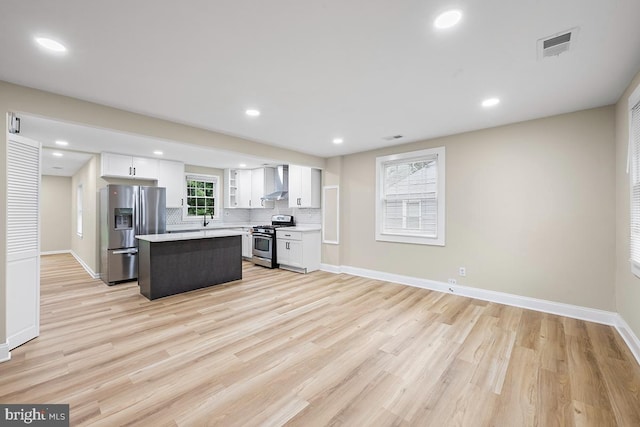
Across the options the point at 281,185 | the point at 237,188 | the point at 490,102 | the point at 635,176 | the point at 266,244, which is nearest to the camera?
the point at 635,176

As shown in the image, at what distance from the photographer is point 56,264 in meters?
6.57

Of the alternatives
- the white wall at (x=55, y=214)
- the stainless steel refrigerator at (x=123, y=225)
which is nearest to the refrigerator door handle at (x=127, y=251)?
the stainless steel refrigerator at (x=123, y=225)

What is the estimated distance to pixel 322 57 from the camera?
2133 millimetres

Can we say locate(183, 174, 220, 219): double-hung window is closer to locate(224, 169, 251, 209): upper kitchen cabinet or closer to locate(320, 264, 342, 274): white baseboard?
locate(224, 169, 251, 209): upper kitchen cabinet

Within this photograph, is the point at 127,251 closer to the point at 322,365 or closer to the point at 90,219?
the point at 90,219

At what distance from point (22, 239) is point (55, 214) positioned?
741 centimetres

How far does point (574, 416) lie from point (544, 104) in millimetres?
3030

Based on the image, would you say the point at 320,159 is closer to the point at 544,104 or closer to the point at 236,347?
the point at 544,104

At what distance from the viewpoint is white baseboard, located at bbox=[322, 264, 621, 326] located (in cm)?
318

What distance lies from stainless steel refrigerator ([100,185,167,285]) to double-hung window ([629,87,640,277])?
6.92 metres

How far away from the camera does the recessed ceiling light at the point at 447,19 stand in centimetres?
165

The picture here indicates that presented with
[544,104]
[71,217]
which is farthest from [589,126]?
[71,217]

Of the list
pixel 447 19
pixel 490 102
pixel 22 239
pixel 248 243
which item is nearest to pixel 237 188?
pixel 248 243

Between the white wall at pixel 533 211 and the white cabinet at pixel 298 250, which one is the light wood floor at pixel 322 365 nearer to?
the white wall at pixel 533 211
